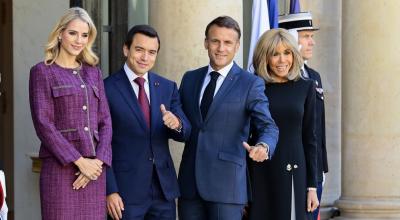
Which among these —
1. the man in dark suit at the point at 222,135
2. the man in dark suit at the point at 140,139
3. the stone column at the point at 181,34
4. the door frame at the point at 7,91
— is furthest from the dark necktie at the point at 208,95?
the door frame at the point at 7,91

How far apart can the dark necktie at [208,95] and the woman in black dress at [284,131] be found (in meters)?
0.38

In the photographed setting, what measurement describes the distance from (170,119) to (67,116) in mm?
543

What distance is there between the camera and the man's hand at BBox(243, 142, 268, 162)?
5.42 m

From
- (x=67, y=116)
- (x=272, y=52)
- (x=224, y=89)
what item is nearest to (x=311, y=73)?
(x=272, y=52)

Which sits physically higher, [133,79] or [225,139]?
[133,79]

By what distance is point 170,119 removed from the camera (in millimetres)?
5395

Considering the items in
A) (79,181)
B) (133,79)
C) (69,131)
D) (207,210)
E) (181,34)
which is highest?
(181,34)

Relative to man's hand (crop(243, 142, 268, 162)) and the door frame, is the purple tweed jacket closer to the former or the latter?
man's hand (crop(243, 142, 268, 162))

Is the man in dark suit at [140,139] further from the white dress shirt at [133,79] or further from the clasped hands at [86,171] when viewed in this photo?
the clasped hands at [86,171]

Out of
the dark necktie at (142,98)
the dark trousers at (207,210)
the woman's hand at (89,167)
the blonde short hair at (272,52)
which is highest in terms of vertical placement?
the blonde short hair at (272,52)

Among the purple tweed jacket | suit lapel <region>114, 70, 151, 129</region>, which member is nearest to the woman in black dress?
suit lapel <region>114, 70, 151, 129</region>

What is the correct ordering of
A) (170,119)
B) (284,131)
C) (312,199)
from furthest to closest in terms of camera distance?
(312,199), (284,131), (170,119)

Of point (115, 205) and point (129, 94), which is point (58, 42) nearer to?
point (129, 94)

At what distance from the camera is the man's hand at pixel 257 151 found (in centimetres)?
542
